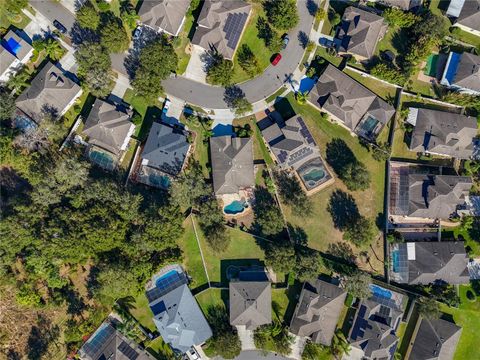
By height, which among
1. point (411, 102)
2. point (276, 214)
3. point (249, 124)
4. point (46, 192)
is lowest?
point (46, 192)

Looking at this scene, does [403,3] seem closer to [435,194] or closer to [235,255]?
[435,194]

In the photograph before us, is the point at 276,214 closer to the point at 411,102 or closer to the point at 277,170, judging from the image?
the point at 277,170

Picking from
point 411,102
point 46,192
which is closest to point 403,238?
point 411,102

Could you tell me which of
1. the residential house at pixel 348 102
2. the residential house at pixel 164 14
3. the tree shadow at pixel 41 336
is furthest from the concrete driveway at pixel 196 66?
the tree shadow at pixel 41 336

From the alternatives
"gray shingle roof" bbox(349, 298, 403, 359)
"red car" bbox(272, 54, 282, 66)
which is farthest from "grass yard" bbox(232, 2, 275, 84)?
"gray shingle roof" bbox(349, 298, 403, 359)

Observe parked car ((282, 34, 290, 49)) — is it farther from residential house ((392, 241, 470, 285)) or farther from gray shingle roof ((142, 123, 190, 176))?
residential house ((392, 241, 470, 285))

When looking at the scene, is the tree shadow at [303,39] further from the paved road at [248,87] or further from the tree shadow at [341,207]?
the tree shadow at [341,207]
